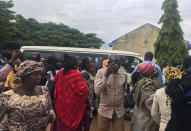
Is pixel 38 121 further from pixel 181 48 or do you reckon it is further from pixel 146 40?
pixel 146 40

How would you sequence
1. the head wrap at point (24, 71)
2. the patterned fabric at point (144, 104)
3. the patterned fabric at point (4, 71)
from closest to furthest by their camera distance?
the head wrap at point (24, 71) → the patterned fabric at point (144, 104) → the patterned fabric at point (4, 71)

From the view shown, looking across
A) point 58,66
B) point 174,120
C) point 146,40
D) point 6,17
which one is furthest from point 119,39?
point 174,120

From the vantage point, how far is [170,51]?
15.1 meters

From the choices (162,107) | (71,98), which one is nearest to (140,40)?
(71,98)

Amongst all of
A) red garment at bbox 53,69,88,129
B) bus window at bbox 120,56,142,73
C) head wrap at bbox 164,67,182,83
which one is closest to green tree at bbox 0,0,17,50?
bus window at bbox 120,56,142,73

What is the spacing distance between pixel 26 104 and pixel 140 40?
25.4 m

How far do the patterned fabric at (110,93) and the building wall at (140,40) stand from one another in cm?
2350

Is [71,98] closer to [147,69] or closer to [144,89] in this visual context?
[144,89]

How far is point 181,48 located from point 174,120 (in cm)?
1465

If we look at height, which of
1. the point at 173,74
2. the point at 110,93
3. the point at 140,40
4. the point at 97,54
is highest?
the point at 140,40

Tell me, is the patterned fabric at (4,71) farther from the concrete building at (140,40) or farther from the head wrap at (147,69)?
the concrete building at (140,40)

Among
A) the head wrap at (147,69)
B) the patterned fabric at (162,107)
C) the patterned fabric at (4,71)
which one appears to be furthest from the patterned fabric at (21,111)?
the patterned fabric at (4,71)

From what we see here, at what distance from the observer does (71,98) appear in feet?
9.29

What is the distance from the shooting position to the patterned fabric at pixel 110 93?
3055mm
